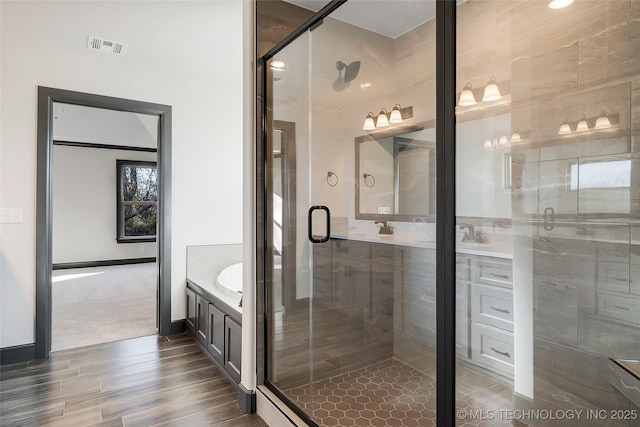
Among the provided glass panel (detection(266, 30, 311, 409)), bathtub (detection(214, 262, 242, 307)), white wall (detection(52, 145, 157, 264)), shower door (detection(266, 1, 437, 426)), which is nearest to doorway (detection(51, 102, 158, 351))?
white wall (detection(52, 145, 157, 264))

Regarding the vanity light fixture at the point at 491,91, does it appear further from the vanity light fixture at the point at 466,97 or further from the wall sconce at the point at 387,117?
the wall sconce at the point at 387,117

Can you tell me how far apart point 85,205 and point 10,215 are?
5.60 metres

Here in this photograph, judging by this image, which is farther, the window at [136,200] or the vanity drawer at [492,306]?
the window at [136,200]

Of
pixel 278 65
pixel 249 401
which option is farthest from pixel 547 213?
pixel 249 401

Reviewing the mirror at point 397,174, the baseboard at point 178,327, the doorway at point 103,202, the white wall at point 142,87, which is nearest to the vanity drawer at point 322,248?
the mirror at point 397,174

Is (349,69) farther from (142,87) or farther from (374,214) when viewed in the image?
(142,87)

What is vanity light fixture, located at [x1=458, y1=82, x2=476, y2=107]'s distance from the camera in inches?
45.5

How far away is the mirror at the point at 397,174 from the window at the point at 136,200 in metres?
7.56

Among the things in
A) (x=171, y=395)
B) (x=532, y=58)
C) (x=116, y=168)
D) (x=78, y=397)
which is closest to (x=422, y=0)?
(x=532, y=58)

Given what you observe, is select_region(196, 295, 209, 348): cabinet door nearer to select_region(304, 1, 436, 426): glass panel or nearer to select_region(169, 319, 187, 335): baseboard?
select_region(169, 319, 187, 335): baseboard

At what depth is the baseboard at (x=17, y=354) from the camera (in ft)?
9.33

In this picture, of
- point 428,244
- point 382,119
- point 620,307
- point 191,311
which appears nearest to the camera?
point 620,307

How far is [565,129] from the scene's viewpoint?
99 cm

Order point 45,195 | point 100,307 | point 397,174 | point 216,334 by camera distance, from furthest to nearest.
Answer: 1. point 100,307
2. point 45,195
3. point 216,334
4. point 397,174
